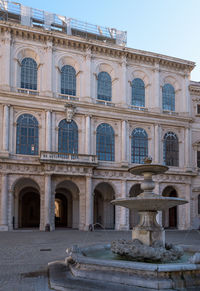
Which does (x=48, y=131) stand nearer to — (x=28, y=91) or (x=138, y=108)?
(x=28, y=91)

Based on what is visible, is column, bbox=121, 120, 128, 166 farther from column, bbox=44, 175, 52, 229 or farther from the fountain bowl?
the fountain bowl

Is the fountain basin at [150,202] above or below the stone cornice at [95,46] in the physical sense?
below

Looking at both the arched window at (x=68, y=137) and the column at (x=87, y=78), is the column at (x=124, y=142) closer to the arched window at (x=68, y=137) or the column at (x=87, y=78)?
the column at (x=87, y=78)

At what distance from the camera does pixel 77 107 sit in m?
29.3

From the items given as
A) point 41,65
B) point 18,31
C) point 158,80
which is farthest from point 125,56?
point 18,31

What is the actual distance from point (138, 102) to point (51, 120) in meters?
9.77

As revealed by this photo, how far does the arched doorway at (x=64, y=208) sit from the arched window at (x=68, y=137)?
21.2ft

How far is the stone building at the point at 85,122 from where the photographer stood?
27.2m

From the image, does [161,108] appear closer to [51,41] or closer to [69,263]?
[51,41]

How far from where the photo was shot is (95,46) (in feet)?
102

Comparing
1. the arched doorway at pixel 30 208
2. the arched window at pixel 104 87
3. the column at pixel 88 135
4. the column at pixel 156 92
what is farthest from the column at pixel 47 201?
the column at pixel 156 92

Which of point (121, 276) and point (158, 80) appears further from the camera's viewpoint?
point (158, 80)

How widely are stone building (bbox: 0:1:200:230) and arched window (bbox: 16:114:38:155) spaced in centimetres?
9

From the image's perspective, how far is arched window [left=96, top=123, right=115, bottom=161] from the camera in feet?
98.5
